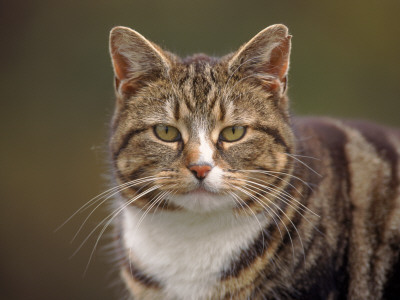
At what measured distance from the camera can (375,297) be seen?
1956 millimetres

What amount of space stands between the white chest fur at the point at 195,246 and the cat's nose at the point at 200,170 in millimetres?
213

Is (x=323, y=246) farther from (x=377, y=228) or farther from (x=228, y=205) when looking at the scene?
(x=228, y=205)

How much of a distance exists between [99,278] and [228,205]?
2.42 meters

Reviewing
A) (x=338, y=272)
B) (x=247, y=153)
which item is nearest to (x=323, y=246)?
(x=338, y=272)

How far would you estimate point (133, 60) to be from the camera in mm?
1975

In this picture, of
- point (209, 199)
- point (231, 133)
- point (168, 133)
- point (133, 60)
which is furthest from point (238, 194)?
point (133, 60)

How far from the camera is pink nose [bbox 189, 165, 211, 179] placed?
5.72 ft

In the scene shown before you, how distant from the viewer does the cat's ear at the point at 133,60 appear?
1.92m

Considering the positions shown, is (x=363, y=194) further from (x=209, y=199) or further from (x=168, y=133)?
(x=168, y=133)

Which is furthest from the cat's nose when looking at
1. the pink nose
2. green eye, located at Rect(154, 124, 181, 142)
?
green eye, located at Rect(154, 124, 181, 142)

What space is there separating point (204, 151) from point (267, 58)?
1.37ft

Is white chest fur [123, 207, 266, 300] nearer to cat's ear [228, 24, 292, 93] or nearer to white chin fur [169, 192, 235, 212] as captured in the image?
white chin fur [169, 192, 235, 212]

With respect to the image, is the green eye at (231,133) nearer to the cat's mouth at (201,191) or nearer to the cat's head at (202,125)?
the cat's head at (202,125)

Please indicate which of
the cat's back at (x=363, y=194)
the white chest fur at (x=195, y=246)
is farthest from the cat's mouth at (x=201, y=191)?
the cat's back at (x=363, y=194)
